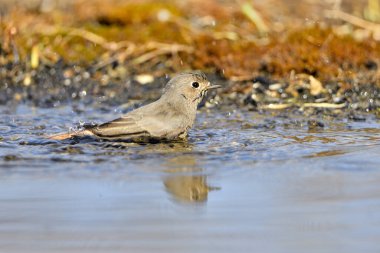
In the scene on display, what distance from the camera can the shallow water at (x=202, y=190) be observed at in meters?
4.34

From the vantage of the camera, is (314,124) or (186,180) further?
(314,124)

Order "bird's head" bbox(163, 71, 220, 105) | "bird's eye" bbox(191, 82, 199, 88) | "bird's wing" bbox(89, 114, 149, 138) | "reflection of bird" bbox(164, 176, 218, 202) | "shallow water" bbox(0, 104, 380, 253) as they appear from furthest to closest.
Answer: "bird's eye" bbox(191, 82, 199, 88)
"bird's head" bbox(163, 71, 220, 105)
"bird's wing" bbox(89, 114, 149, 138)
"reflection of bird" bbox(164, 176, 218, 202)
"shallow water" bbox(0, 104, 380, 253)

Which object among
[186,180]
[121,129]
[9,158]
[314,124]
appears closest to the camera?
[186,180]

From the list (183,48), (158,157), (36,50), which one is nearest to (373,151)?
(158,157)

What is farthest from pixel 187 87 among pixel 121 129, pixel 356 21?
pixel 356 21

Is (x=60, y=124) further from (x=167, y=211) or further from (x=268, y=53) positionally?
(x=167, y=211)

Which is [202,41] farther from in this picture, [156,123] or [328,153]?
[328,153]

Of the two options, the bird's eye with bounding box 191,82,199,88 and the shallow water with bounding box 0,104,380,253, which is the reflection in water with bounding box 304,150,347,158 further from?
the bird's eye with bounding box 191,82,199,88

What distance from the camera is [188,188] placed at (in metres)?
5.55

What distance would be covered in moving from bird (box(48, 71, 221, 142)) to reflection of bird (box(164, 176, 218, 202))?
57.1 inches

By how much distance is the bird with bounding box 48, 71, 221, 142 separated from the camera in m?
7.19

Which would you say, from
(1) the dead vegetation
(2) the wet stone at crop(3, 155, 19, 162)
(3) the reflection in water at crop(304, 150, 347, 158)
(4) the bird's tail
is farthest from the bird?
(1) the dead vegetation

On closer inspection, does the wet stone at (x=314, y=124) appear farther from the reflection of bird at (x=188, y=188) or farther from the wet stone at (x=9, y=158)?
the wet stone at (x=9, y=158)

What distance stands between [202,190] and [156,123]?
1.90 metres
